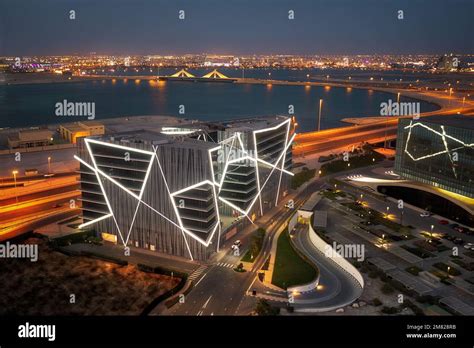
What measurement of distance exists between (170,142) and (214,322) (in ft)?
92.0

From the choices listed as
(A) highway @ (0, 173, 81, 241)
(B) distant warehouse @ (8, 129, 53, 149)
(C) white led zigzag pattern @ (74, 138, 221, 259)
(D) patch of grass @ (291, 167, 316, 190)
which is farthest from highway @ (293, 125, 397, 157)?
(B) distant warehouse @ (8, 129, 53, 149)

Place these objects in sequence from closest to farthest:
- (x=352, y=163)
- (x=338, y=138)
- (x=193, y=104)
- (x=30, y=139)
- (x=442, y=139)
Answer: (x=442, y=139)
(x=352, y=163)
(x=30, y=139)
(x=338, y=138)
(x=193, y=104)

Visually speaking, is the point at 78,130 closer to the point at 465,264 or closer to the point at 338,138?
the point at 338,138

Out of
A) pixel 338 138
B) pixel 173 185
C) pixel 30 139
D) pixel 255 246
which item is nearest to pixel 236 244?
pixel 255 246

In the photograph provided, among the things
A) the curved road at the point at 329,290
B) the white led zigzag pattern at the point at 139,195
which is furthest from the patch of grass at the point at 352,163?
the white led zigzag pattern at the point at 139,195

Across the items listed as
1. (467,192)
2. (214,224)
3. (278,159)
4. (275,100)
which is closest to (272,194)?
(278,159)

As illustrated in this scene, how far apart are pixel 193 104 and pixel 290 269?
13158 centimetres

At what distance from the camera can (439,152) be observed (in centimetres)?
4950

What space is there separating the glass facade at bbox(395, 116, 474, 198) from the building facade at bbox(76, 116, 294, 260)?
1972 centimetres

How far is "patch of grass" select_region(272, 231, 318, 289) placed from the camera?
3316 centimetres

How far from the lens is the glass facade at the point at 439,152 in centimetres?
4638

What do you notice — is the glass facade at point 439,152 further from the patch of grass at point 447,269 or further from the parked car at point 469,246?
the patch of grass at point 447,269

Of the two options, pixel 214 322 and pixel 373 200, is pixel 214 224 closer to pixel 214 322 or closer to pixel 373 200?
pixel 373 200

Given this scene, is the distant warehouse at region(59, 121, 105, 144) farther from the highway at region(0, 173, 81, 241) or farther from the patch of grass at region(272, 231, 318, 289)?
the patch of grass at region(272, 231, 318, 289)
